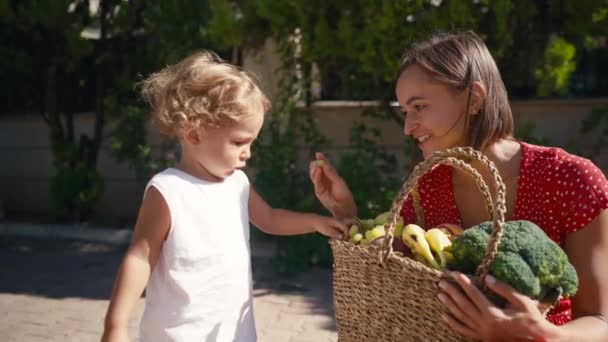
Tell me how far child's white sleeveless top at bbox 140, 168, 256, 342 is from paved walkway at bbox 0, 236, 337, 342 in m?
2.23

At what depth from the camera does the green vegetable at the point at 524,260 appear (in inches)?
58.9

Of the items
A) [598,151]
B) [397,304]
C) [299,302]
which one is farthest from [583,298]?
[598,151]

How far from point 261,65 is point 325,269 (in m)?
2.42

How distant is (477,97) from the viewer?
211 cm

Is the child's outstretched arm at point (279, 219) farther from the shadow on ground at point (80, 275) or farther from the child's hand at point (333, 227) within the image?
the shadow on ground at point (80, 275)

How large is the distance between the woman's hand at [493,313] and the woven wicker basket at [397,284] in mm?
43

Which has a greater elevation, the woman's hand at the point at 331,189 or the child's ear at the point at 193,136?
the child's ear at the point at 193,136

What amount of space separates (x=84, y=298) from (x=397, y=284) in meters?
4.06

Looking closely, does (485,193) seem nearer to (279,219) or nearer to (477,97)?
(477,97)

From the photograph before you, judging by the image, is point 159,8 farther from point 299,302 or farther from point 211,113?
point 211,113

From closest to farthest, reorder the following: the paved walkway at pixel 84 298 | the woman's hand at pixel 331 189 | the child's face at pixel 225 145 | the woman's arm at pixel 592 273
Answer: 1. the woman's arm at pixel 592 273
2. the child's face at pixel 225 145
3. the woman's hand at pixel 331 189
4. the paved walkway at pixel 84 298

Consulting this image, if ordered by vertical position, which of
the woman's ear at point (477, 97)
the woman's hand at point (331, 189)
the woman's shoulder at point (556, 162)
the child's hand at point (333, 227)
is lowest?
the child's hand at point (333, 227)

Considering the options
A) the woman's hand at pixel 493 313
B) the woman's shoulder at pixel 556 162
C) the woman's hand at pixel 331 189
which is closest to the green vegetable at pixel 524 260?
the woman's hand at pixel 493 313

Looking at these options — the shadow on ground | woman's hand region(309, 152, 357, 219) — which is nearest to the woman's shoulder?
Result: woman's hand region(309, 152, 357, 219)
